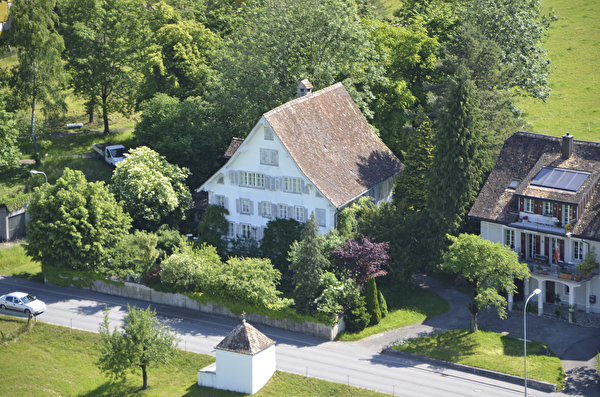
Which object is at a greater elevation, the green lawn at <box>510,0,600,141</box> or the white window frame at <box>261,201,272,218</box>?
the green lawn at <box>510,0,600,141</box>

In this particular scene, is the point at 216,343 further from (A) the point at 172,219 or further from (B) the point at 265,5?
(B) the point at 265,5

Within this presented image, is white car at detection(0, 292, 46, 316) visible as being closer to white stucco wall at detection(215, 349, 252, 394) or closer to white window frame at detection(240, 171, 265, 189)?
white stucco wall at detection(215, 349, 252, 394)

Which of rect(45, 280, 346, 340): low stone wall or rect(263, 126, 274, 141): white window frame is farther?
rect(263, 126, 274, 141): white window frame

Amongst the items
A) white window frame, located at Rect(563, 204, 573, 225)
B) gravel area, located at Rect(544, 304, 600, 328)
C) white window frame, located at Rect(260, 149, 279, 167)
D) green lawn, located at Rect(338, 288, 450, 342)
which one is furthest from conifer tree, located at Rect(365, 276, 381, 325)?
white window frame, located at Rect(563, 204, 573, 225)

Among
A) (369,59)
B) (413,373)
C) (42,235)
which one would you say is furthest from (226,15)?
(413,373)

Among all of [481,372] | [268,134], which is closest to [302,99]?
[268,134]

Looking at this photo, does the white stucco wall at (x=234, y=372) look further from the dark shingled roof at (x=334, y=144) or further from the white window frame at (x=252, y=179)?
the white window frame at (x=252, y=179)
